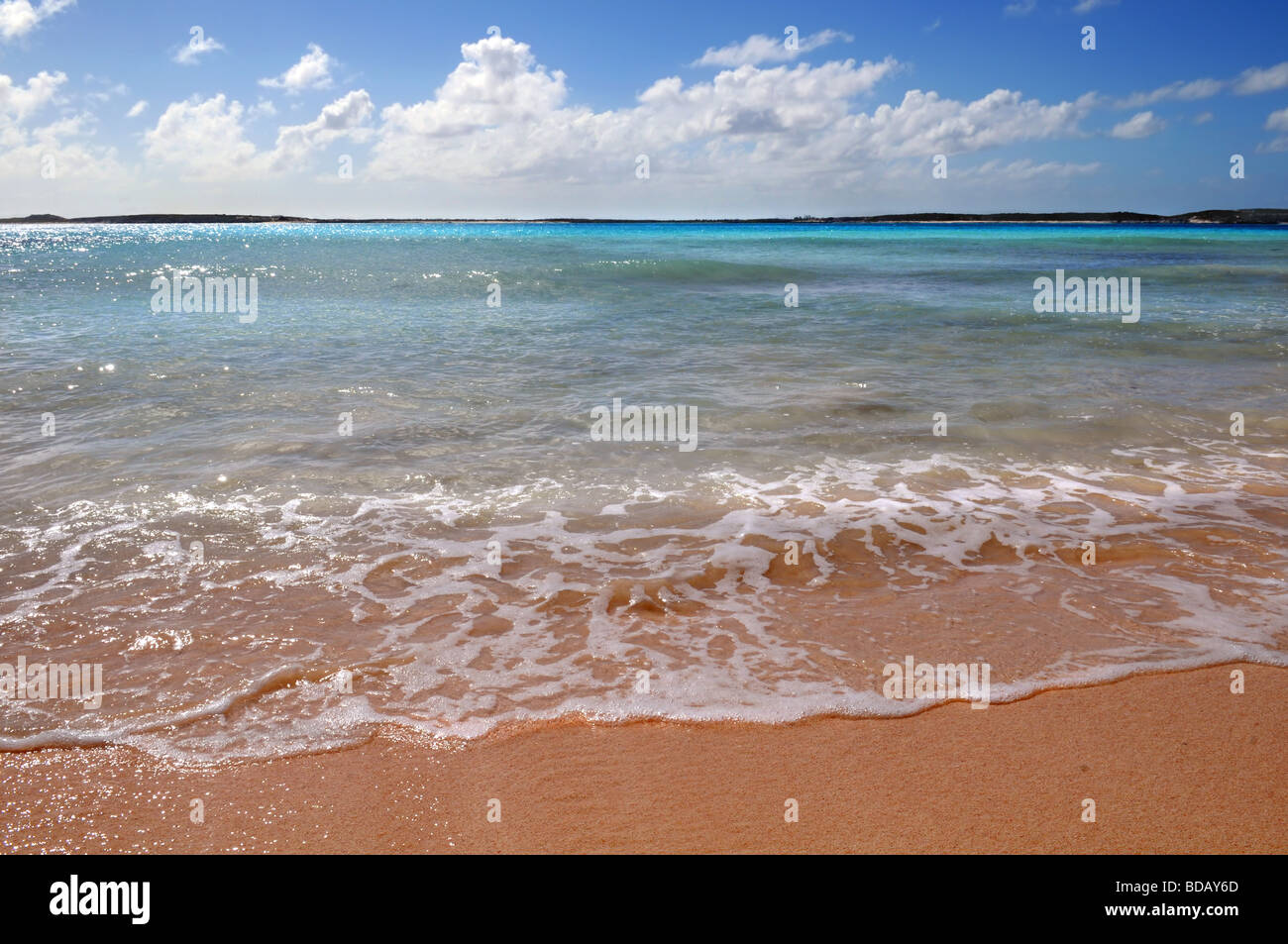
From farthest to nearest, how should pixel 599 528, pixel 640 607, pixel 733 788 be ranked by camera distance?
pixel 599 528, pixel 640 607, pixel 733 788

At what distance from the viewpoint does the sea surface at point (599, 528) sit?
3.94m

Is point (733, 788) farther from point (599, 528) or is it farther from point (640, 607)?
point (599, 528)

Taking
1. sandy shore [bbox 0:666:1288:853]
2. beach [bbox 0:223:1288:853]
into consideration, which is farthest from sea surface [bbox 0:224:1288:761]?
sandy shore [bbox 0:666:1288:853]

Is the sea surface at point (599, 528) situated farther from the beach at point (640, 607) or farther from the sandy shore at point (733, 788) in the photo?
the sandy shore at point (733, 788)

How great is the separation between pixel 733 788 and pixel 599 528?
10.1 ft

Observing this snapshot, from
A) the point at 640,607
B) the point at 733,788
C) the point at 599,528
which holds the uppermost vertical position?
the point at 599,528

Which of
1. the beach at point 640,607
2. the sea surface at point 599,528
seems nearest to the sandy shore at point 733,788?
the beach at point 640,607

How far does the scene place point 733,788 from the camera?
3115 millimetres

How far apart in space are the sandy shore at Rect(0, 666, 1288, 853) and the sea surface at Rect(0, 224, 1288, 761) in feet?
0.70

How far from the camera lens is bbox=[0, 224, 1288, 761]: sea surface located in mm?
3936

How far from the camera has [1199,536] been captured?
5676 mm

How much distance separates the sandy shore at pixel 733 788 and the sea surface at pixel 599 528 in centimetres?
21

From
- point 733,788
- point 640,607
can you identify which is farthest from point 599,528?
point 733,788

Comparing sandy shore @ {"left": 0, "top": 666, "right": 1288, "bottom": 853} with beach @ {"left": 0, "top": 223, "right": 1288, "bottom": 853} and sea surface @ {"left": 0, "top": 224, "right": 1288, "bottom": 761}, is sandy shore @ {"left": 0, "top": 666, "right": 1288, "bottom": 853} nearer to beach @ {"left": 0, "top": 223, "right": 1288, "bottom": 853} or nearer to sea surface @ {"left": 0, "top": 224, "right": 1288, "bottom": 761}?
beach @ {"left": 0, "top": 223, "right": 1288, "bottom": 853}
